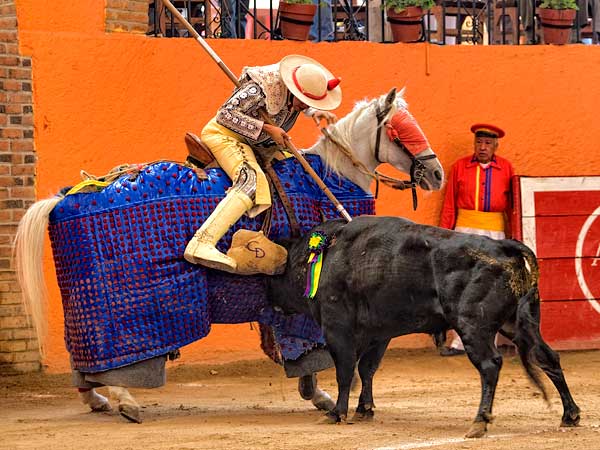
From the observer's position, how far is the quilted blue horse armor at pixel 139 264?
287 inches

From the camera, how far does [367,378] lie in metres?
7.40

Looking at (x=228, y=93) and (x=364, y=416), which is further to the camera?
(x=228, y=93)

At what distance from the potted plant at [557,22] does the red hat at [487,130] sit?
1.12 m

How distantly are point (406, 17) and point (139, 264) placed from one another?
4100 mm

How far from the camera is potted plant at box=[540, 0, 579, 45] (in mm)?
10797

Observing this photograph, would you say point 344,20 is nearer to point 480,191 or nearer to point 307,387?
point 480,191

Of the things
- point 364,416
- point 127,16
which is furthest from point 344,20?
point 364,416

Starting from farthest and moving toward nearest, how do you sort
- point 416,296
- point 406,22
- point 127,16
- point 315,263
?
point 406,22 → point 127,16 → point 315,263 → point 416,296

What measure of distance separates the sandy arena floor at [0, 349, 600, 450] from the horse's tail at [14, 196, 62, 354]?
2.04 feet

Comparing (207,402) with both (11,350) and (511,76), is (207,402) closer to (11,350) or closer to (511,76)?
(11,350)

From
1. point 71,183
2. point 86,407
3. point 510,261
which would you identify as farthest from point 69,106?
point 510,261

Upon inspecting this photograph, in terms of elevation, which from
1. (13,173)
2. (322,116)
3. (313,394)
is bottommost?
(313,394)

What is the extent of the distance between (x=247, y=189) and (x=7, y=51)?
286 centimetres

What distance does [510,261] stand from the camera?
21.4 ft
